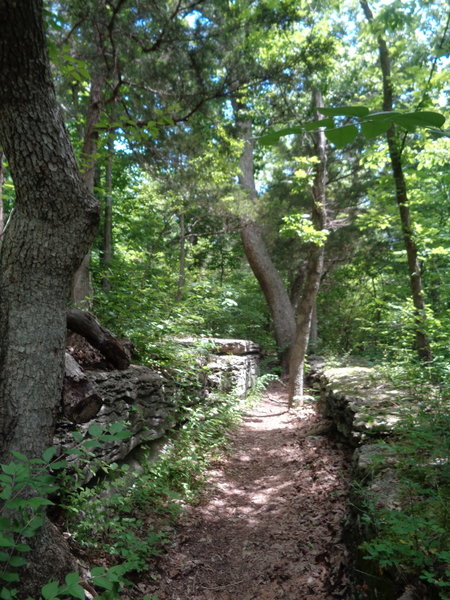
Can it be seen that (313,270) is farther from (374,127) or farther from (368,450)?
(374,127)

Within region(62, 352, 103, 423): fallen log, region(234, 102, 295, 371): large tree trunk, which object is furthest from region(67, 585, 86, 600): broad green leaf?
region(234, 102, 295, 371): large tree trunk

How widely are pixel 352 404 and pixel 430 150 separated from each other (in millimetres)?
4932

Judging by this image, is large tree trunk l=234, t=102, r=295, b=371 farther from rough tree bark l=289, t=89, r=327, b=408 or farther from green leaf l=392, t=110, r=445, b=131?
green leaf l=392, t=110, r=445, b=131

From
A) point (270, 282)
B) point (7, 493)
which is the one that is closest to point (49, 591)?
point (7, 493)

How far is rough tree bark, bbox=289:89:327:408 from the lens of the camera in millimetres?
7766

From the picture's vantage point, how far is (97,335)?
4.05 meters

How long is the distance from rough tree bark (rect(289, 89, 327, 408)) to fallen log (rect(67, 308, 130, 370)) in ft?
15.3

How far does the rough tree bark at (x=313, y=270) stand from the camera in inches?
306

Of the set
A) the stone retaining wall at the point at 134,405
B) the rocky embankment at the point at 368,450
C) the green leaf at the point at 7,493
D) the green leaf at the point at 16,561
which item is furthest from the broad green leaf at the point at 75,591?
the rocky embankment at the point at 368,450

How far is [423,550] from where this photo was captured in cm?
213

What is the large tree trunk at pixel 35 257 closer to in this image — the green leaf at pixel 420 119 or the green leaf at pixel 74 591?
the green leaf at pixel 74 591

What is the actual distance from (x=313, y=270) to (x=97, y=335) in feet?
17.4

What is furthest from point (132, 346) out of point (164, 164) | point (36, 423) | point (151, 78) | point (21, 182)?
point (151, 78)

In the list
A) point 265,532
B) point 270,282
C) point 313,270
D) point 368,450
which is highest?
point 270,282
